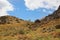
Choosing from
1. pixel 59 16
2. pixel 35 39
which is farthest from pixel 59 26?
pixel 35 39

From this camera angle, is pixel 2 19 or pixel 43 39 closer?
pixel 43 39

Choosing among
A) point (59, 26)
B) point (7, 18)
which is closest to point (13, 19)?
point (7, 18)

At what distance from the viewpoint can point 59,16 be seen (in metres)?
74.0

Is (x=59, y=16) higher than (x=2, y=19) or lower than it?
lower

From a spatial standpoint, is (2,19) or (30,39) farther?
(2,19)

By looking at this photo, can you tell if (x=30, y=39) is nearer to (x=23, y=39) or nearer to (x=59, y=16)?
(x=23, y=39)

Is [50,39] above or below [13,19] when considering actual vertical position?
below

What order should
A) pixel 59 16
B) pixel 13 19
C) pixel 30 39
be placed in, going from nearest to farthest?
pixel 30 39, pixel 59 16, pixel 13 19

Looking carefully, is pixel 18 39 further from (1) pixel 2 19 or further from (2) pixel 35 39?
(1) pixel 2 19

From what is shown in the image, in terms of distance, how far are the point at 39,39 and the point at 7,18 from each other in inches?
2789

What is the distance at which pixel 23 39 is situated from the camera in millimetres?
31234

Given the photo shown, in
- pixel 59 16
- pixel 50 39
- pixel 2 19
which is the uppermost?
pixel 2 19

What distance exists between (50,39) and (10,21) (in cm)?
7015

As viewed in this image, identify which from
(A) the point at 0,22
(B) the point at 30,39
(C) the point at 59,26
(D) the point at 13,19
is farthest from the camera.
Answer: (D) the point at 13,19
